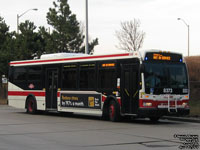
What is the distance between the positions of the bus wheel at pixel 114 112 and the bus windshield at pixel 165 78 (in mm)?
1747

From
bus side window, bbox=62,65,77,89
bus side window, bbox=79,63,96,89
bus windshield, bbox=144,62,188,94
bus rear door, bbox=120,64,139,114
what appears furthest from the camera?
bus side window, bbox=62,65,77,89

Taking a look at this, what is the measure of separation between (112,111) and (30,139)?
696 centimetres

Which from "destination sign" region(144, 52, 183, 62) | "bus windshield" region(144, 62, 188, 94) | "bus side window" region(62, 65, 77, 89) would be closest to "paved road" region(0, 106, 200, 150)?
"bus windshield" region(144, 62, 188, 94)

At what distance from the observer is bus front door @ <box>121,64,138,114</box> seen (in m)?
18.4

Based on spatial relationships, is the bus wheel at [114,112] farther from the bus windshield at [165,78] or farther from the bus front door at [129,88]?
the bus windshield at [165,78]

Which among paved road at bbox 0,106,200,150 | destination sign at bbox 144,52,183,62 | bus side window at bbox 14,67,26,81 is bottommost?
paved road at bbox 0,106,200,150

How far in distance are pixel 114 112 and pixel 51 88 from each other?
207 inches

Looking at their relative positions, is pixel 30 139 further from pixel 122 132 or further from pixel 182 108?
pixel 182 108

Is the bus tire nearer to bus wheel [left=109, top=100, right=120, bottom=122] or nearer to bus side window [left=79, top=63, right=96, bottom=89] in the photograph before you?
bus side window [left=79, top=63, right=96, bottom=89]

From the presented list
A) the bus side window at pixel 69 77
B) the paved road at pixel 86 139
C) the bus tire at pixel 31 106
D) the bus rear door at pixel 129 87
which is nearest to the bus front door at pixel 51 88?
the bus side window at pixel 69 77

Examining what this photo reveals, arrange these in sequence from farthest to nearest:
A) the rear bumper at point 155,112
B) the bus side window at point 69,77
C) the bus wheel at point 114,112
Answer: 1. the bus side window at point 69,77
2. the bus wheel at point 114,112
3. the rear bumper at point 155,112

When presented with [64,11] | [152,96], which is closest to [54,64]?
[152,96]

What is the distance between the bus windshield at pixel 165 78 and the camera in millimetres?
18141

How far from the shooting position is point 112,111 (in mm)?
19375
